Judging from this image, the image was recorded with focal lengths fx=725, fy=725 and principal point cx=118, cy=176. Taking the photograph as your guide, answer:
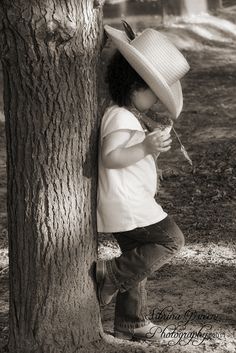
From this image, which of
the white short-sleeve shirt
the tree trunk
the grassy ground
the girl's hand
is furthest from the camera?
the grassy ground

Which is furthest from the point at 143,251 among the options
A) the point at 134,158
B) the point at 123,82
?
the point at 123,82

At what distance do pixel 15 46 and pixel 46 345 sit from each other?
1.32 m

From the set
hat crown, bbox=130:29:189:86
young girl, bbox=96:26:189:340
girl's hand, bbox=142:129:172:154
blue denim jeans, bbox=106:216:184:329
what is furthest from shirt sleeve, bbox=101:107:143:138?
blue denim jeans, bbox=106:216:184:329

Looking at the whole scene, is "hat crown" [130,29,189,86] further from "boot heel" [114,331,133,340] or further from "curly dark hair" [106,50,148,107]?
"boot heel" [114,331,133,340]

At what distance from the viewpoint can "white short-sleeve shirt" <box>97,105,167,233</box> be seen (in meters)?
3.13

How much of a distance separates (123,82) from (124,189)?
471mm

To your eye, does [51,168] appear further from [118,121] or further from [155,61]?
[155,61]

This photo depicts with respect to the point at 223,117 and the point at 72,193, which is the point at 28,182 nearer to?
the point at 72,193

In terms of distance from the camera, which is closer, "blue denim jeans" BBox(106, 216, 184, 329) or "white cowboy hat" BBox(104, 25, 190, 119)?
"white cowboy hat" BBox(104, 25, 190, 119)

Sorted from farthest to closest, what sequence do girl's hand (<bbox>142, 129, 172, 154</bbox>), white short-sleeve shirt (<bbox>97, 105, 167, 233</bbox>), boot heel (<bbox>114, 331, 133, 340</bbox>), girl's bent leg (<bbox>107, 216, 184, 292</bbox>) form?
boot heel (<bbox>114, 331, 133, 340</bbox>)
girl's bent leg (<bbox>107, 216, 184, 292</bbox>)
white short-sleeve shirt (<bbox>97, 105, 167, 233</bbox>)
girl's hand (<bbox>142, 129, 172, 154</bbox>)

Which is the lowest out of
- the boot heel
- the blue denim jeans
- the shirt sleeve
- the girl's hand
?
the boot heel

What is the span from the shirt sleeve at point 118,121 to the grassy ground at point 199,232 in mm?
1101

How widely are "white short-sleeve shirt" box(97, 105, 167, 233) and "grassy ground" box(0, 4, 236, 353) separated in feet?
2.31

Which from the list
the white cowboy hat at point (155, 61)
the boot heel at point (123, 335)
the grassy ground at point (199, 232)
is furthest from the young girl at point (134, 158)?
the grassy ground at point (199, 232)
